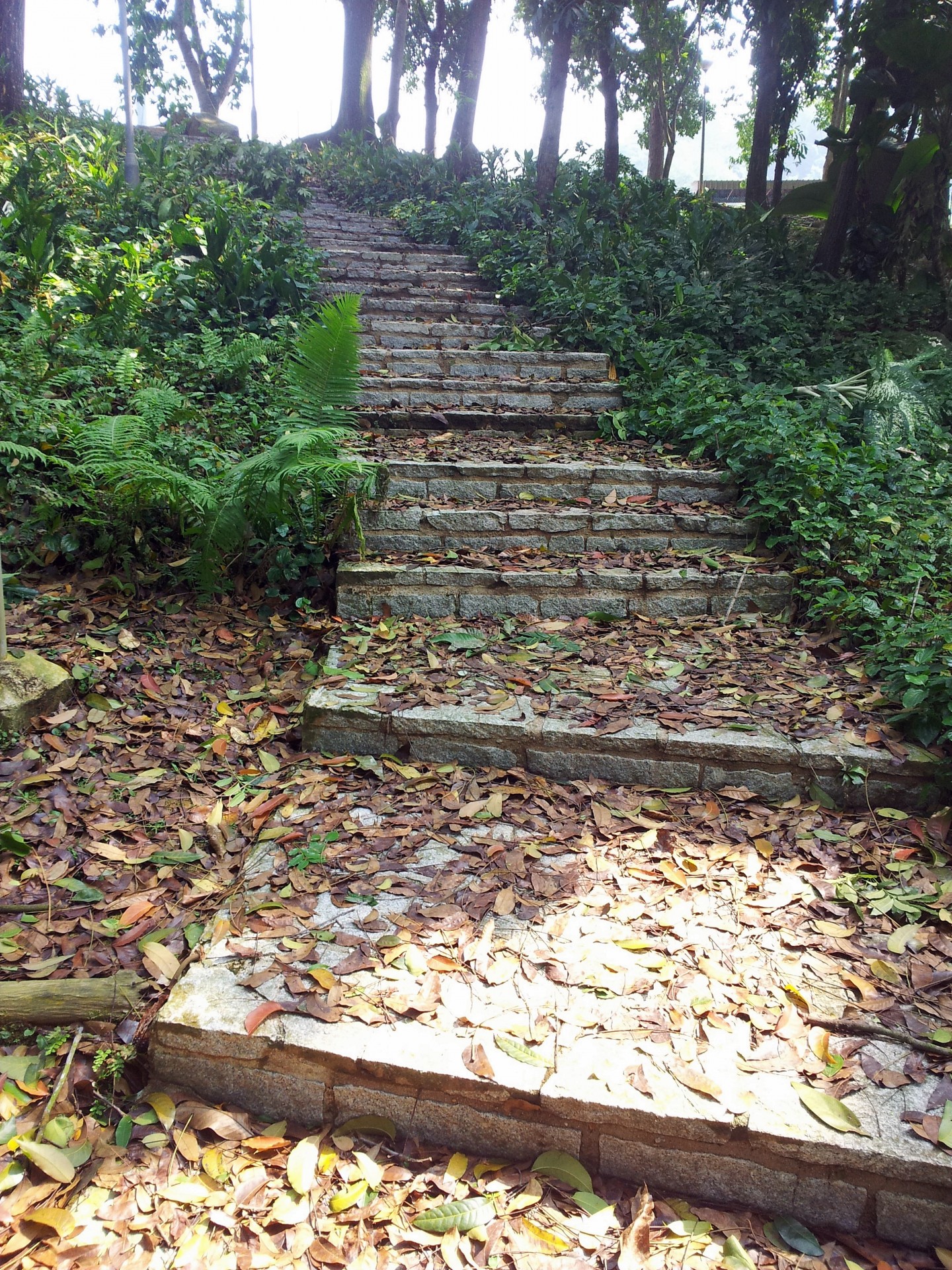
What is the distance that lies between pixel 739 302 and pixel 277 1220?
24.7ft

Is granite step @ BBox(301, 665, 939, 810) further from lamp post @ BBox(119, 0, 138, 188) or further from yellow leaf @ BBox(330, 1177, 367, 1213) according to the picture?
lamp post @ BBox(119, 0, 138, 188)

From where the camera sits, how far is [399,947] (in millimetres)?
2096

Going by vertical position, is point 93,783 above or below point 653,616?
below

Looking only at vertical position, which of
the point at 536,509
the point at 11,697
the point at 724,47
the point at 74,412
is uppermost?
the point at 724,47

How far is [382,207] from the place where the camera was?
11.5 m

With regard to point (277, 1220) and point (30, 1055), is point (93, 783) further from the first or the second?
point (277, 1220)

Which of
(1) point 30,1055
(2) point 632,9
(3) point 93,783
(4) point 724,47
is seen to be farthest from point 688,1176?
(4) point 724,47

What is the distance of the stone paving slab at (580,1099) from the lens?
1.66 meters

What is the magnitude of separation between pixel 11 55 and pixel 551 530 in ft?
30.1

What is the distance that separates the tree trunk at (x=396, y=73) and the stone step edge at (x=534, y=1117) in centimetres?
1728

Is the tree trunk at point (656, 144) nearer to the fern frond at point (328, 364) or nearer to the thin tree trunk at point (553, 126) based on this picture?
the thin tree trunk at point (553, 126)

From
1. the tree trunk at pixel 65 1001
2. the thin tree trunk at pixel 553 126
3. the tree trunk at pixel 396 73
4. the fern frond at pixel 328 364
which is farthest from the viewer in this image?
the tree trunk at pixel 396 73

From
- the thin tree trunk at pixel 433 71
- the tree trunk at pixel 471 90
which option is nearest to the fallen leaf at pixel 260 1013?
the tree trunk at pixel 471 90

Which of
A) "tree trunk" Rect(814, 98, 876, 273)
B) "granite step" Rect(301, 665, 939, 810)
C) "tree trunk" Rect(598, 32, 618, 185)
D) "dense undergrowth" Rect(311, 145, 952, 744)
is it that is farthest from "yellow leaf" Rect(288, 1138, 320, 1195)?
"tree trunk" Rect(598, 32, 618, 185)
